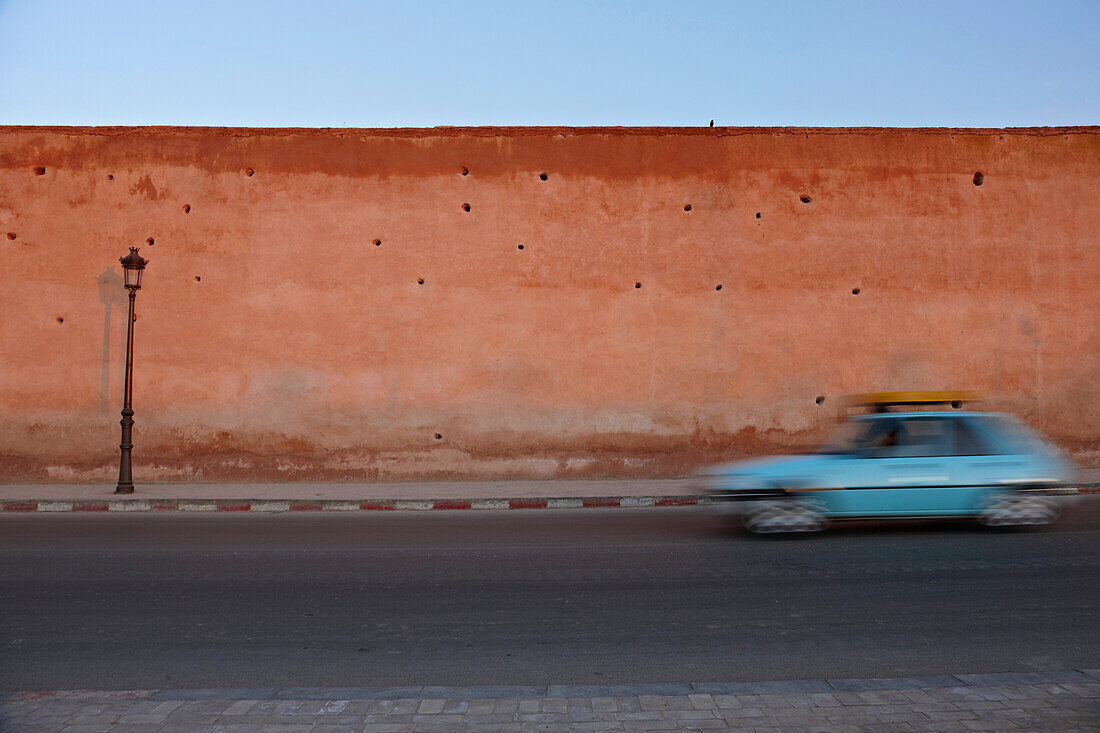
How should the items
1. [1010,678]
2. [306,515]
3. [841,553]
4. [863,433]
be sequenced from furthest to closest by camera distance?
[306,515]
[863,433]
[841,553]
[1010,678]

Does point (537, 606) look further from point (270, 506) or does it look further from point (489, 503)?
point (270, 506)

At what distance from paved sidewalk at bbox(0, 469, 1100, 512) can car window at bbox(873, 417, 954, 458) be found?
3154mm

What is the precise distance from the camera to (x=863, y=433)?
843 cm

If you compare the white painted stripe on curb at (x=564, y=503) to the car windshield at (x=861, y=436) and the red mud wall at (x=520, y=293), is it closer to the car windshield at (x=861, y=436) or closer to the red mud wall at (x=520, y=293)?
the red mud wall at (x=520, y=293)

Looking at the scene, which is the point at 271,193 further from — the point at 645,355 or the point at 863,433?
the point at 863,433

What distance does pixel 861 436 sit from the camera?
8.41 metres

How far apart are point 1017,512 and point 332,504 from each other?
8.07 m

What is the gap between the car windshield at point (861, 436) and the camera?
8312mm

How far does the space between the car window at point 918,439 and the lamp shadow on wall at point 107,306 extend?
1176 cm

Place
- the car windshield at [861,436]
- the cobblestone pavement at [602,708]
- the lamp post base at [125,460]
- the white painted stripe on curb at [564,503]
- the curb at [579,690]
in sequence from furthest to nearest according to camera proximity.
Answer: the lamp post base at [125,460] < the white painted stripe on curb at [564,503] < the car windshield at [861,436] < the curb at [579,690] < the cobblestone pavement at [602,708]

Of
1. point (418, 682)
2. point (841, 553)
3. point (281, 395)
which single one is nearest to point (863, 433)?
point (841, 553)

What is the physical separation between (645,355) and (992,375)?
228 inches

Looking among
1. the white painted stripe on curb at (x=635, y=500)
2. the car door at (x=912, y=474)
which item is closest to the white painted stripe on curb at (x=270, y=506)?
the white painted stripe on curb at (x=635, y=500)

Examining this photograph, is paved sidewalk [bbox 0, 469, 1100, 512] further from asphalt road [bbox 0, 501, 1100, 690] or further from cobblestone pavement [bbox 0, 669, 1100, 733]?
cobblestone pavement [bbox 0, 669, 1100, 733]
